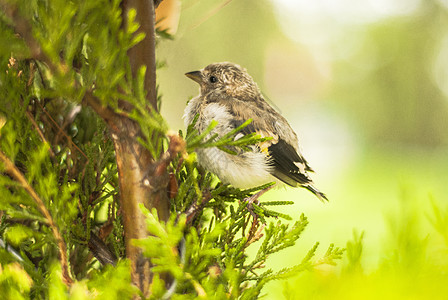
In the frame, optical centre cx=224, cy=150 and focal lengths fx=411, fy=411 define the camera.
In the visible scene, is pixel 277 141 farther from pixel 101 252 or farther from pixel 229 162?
pixel 101 252

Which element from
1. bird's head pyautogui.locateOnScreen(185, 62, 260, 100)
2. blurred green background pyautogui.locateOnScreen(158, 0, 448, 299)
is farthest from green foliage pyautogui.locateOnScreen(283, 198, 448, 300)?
blurred green background pyautogui.locateOnScreen(158, 0, 448, 299)

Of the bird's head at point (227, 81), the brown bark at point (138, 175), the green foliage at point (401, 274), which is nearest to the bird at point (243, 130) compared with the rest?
the bird's head at point (227, 81)

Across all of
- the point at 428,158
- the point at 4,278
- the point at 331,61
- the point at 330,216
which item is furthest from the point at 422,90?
the point at 4,278

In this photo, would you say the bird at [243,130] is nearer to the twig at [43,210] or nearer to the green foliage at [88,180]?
the green foliage at [88,180]

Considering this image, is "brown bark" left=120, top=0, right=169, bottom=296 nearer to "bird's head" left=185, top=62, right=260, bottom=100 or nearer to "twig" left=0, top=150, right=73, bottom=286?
"twig" left=0, top=150, right=73, bottom=286

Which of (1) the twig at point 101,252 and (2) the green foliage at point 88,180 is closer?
(2) the green foliage at point 88,180

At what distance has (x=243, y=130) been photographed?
1.20 meters

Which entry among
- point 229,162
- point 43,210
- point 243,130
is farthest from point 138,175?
point 243,130

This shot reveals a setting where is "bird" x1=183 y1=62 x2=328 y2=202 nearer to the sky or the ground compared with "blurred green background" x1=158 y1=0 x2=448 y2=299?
nearer to the ground

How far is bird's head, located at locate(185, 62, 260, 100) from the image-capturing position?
1.37 meters

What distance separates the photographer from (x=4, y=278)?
2.44ft

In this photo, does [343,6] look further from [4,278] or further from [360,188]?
[4,278]

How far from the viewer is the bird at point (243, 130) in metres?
1.05

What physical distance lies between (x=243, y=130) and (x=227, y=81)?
0.84 feet
